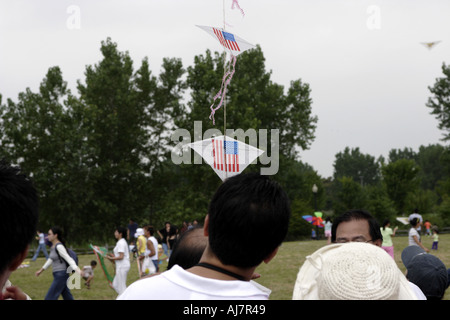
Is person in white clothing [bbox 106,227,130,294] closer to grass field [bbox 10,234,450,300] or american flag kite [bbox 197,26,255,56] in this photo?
grass field [bbox 10,234,450,300]

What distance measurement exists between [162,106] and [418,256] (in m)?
41.5

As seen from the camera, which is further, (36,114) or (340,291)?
(36,114)

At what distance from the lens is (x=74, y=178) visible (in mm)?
38125

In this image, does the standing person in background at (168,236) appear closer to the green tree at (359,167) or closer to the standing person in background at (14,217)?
the standing person in background at (14,217)

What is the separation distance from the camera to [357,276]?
1.57 meters

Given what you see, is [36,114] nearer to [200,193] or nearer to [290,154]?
[200,193]

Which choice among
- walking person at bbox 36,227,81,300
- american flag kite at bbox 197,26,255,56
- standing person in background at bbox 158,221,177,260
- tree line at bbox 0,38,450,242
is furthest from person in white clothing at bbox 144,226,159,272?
tree line at bbox 0,38,450,242

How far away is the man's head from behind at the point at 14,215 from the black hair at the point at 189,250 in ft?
Result: 3.10

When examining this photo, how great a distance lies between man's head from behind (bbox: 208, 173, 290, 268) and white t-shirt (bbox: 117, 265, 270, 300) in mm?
97

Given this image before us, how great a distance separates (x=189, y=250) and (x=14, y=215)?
1061mm

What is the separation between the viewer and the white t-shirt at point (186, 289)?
1621 mm

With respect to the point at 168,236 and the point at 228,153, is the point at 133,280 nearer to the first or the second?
the point at 168,236

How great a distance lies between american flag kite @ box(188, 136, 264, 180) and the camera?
4.90 metres
